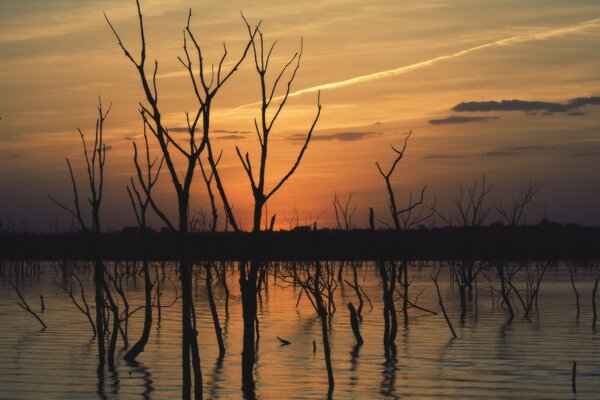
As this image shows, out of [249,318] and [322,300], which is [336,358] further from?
[249,318]

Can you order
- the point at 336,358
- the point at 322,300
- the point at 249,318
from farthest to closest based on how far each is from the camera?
the point at 336,358 → the point at 322,300 → the point at 249,318

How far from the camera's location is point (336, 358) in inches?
532

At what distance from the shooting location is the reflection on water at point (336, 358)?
1095 cm

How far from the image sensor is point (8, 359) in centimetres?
1324

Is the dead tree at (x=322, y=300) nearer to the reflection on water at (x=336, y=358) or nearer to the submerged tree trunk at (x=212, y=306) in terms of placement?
the reflection on water at (x=336, y=358)

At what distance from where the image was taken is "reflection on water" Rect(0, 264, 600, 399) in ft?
35.9

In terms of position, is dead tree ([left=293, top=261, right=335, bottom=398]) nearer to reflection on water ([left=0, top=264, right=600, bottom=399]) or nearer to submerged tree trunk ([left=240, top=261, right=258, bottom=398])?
reflection on water ([left=0, top=264, right=600, bottom=399])

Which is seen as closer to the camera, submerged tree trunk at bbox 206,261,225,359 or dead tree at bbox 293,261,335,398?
dead tree at bbox 293,261,335,398

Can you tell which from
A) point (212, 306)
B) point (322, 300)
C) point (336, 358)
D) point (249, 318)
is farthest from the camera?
point (336, 358)

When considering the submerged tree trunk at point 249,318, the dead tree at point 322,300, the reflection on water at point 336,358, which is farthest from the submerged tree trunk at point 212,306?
the submerged tree trunk at point 249,318

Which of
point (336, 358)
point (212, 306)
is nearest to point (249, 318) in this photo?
point (212, 306)

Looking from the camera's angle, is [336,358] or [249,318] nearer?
[249,318]

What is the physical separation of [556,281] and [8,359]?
22749mm

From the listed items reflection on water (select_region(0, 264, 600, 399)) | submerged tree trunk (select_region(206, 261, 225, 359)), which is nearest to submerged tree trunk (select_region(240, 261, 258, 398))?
reflection on water (select_region(0, 264, 600, 399))
